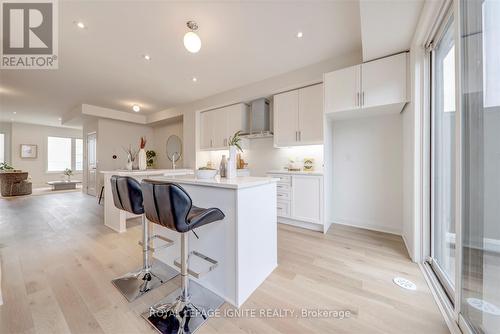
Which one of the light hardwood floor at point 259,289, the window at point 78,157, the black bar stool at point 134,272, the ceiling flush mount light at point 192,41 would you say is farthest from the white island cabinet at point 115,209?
the window at point 78,157

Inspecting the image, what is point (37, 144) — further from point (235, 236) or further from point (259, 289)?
point (259, 289)

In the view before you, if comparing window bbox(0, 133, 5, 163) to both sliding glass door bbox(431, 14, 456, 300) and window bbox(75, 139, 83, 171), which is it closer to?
window bbox(75, 139, 83, 171)

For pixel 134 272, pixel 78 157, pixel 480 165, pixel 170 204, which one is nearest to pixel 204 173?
pixel 170 204

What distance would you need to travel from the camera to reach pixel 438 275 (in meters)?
1.74

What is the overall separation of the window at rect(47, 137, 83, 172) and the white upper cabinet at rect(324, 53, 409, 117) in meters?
11.5

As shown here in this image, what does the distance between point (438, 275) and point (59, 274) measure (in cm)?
365

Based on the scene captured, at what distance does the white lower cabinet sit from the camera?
2967mm

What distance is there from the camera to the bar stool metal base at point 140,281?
5.18 ft

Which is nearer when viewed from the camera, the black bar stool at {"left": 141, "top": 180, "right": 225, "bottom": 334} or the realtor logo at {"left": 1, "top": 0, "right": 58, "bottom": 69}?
the black bar stool at {"left": 141, "top": 180, "right": 225, "bottom": 334}

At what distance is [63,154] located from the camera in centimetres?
885

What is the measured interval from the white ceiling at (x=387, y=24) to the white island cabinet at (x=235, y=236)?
6.17 ft

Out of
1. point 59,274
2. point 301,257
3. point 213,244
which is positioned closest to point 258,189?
point 213,244

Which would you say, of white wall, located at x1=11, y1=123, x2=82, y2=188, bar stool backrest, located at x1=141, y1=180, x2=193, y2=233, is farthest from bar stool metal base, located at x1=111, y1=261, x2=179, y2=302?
white wall, located at x1=11, y1=123, x2=82, y2=188

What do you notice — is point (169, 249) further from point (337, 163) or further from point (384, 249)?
point (337, 163)
